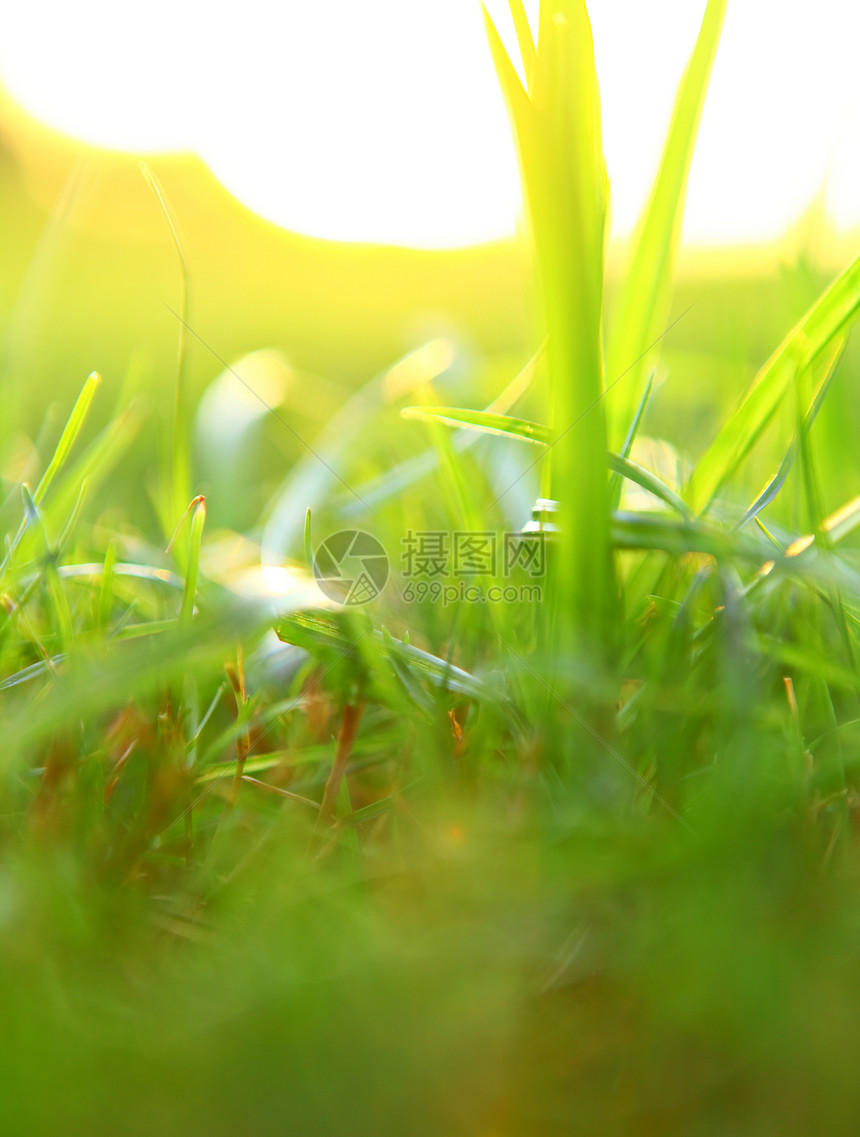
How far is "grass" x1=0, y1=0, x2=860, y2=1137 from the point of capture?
23cm

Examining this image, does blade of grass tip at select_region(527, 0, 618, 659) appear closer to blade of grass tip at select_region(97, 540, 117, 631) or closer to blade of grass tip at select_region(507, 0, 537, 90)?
blade of grass tip at select_region(507, 0, 537, 90)

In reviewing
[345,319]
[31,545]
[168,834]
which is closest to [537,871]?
[168,834]

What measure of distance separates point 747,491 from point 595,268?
342 millimetres

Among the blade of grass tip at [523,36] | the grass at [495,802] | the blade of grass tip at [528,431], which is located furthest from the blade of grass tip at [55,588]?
the blade of grass tip at [523,36]

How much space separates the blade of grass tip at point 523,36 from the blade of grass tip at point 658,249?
91mm

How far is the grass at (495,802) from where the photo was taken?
225 millimetres

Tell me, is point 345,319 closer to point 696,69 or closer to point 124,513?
point 124,513

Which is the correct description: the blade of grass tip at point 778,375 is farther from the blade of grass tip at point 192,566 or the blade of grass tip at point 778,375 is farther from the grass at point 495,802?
the blade of grass tip at point 192,566

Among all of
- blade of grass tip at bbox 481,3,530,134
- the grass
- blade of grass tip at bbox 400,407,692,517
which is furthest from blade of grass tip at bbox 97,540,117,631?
blade of grass tip at bbox 481,3,530,134

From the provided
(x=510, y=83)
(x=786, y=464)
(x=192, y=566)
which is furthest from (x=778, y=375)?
(x=192, y=566)

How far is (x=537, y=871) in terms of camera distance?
0.89ft

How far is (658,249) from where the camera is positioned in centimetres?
44

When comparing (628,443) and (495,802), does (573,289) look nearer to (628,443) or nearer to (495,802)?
(628,443)

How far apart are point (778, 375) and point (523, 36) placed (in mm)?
204
